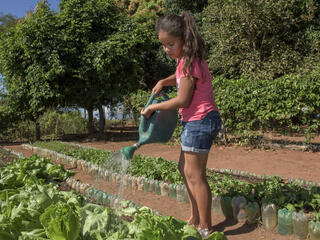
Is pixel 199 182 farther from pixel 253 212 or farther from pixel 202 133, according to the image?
pixel 253 212

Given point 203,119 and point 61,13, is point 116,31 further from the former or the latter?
Answer: point 203,119

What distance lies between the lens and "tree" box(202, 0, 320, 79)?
11.1 m

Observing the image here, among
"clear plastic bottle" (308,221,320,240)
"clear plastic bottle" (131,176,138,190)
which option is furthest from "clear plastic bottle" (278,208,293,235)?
"clear plastic bottle" (131,176,138,190)

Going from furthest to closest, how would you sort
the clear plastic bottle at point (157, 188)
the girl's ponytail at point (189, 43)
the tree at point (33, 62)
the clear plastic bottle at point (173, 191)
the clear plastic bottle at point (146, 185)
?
the tree at point (33, 62) < the clear plastic bottle at point (146, 185) < the clear plastic bottle at point (157, 188) < the clear plastic bottle at point (173, 191) < the girl's ponytail at point (189, 43)

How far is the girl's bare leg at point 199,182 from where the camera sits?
2291 mm

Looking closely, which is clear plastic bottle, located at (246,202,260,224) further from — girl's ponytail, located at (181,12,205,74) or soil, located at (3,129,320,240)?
girl's ponytail, located at (181,12,205,74)

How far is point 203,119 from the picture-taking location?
7.35 ft

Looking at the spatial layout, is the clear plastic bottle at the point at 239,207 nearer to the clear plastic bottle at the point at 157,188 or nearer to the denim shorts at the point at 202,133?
the denim shorts at the point at 202,133

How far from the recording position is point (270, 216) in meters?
2.61

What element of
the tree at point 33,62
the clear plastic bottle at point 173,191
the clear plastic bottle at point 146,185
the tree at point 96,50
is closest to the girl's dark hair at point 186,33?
the clear plastic bottle at point 173,191

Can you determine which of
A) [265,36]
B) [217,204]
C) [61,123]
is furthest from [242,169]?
[61,123]

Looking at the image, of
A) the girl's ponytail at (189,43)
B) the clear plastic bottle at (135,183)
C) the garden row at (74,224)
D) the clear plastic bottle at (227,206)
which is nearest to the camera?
the garden row at (74,224)

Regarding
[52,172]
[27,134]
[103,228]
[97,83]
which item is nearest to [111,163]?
[103,228]

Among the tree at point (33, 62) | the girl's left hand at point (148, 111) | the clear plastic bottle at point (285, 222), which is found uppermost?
the tree at point (33, 62)
